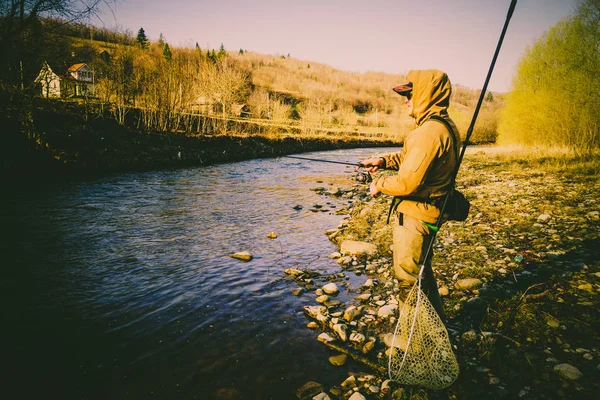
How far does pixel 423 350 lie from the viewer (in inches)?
126

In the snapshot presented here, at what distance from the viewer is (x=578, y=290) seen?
13.9ft

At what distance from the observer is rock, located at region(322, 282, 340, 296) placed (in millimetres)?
5281

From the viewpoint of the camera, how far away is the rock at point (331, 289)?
17.3 feet

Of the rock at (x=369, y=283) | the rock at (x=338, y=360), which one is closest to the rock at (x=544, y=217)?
the rock at (x=369, y=283)

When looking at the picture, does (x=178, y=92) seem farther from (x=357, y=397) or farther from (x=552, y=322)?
(x=552, y=322)

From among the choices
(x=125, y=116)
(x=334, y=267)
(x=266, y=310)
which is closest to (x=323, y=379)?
(x=266, y=310)

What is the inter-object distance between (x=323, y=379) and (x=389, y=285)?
8.01 ft

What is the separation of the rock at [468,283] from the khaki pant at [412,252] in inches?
72.7

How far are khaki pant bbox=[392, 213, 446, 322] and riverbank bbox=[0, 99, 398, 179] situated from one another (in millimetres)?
16516

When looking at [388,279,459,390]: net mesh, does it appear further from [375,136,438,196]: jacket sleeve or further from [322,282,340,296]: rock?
[322,282,340,296]: rock

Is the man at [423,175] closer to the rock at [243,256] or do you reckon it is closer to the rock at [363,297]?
the rock at [363,297]

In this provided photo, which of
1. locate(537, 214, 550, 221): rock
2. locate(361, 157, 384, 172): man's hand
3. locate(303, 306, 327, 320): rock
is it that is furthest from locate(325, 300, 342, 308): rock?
locate(537, 214, 550, 221): rock

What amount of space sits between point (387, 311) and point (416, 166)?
2.49 m

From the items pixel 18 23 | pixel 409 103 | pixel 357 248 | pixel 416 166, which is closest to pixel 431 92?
pixel 409 103
